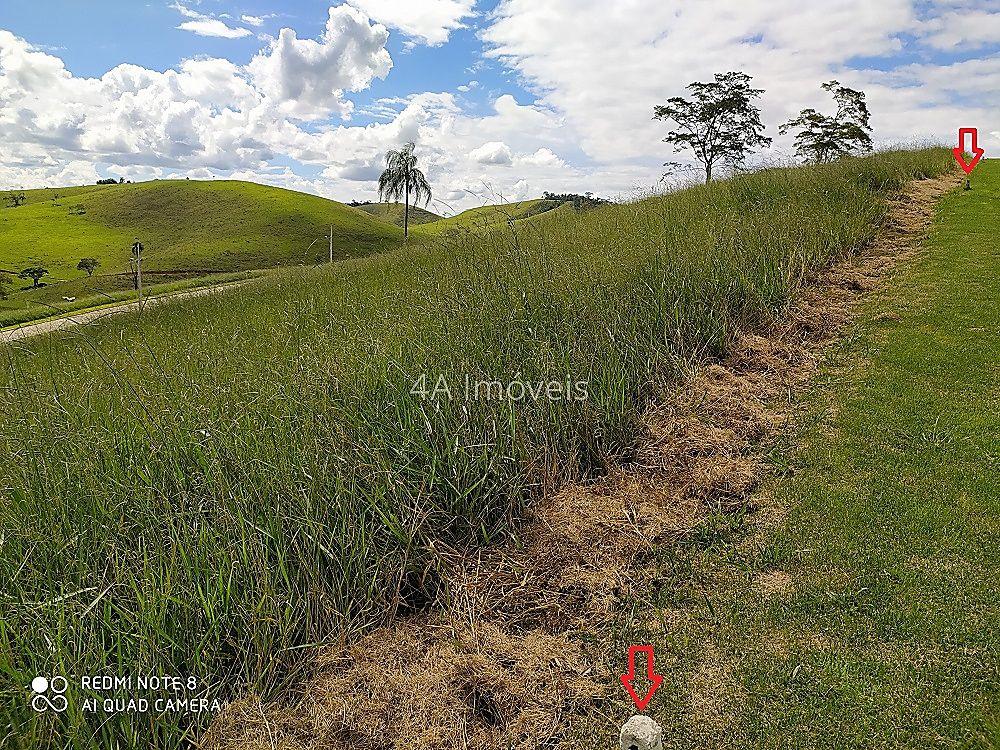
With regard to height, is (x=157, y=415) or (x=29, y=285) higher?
(x=29, y=285)

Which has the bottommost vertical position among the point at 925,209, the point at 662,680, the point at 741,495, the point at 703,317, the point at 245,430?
the point at 662,680

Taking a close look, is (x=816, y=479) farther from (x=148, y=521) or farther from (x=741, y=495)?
(x=148, y=521)

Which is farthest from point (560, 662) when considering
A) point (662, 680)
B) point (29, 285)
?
point (29, 285)

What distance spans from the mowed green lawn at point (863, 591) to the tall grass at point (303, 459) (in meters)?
1.23

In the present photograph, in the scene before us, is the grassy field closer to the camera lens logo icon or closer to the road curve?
the road curve

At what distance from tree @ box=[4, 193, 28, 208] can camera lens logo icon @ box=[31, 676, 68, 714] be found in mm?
106850

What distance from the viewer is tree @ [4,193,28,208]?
85.6 meters

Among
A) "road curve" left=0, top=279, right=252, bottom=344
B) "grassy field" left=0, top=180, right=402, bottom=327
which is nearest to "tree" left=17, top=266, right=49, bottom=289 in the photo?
"grassy field" left=0, top=180, right=402, bottom=327

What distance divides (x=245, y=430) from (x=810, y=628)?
10.7 ft

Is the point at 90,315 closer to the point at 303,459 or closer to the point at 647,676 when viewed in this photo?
the point at 303,459

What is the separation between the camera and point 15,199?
88.9 m

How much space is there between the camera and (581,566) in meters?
3.44

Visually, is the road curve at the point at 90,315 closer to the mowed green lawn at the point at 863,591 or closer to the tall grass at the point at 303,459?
the tall grass at the point at 303,459

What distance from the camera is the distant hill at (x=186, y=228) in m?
56.7
